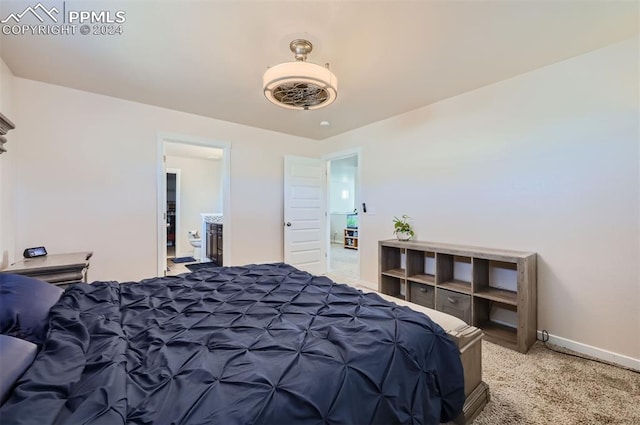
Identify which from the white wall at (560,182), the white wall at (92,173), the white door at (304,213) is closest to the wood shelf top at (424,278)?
the white wall at (560,182)

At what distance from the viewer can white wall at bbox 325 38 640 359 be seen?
210cm

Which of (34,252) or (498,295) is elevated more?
(34,252)

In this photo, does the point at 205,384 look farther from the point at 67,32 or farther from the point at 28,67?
the point at 28,67

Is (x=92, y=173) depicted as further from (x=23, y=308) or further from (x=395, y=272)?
(x=395, y=272)

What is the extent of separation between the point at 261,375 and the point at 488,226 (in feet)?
9.13

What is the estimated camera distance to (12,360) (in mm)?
820

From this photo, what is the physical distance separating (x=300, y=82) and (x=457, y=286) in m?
2.41

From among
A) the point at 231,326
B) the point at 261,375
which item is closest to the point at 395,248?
the point at 231,326

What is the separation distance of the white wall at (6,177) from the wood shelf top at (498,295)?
13.6ft

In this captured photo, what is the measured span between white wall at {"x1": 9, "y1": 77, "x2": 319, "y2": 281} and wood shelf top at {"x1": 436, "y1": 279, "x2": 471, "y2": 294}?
3.35 meters

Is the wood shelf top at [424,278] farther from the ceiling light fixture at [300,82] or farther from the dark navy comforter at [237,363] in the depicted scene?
the ceiling light fixture at [300,82]

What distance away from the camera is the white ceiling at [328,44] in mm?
1762

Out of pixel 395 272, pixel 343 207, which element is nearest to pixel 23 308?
pixel 395 272

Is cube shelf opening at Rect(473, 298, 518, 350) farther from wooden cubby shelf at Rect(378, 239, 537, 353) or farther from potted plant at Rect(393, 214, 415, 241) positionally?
potted plant at Rect(393, 214, 415, 241)
